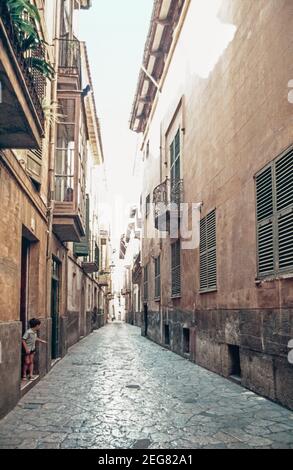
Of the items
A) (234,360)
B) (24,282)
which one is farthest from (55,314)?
(234,360)

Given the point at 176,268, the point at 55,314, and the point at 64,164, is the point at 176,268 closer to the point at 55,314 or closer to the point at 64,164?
the point at 55,314

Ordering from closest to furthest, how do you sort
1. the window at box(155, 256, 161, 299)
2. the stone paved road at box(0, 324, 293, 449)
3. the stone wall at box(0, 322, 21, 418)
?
the stone paved road at box(0, 324, 293, 449), the stone wall at box(0, 322, 21, 418), the window at box(155, 256, 161, 299)

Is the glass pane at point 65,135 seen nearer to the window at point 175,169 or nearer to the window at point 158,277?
the window at point 175,169

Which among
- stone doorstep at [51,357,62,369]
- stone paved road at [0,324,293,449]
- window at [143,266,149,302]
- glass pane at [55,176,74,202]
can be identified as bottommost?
stone doorstep at [51,357,62,369]

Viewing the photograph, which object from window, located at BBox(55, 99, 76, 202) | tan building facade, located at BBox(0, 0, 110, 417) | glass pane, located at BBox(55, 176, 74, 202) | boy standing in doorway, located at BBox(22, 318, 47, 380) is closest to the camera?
tan building facade, located at BBox(0, 0, 110, 417)

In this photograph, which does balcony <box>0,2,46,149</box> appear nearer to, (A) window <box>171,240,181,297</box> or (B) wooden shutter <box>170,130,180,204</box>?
(B) wooden shutter <box>170,130,180,204</box>

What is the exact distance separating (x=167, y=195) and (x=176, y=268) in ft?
8.98

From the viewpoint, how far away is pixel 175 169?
1473 cm

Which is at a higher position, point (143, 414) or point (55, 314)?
point (55, 314)

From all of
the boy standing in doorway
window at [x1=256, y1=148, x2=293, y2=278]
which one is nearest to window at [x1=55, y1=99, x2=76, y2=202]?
the boy standing in doorway

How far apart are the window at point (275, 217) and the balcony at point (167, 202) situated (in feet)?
20.2

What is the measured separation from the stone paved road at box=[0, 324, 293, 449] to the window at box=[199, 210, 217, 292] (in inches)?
80.0

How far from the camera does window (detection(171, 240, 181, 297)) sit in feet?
45.1

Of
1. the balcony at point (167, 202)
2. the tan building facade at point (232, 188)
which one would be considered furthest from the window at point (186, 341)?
the balcony at point (167, 202)
